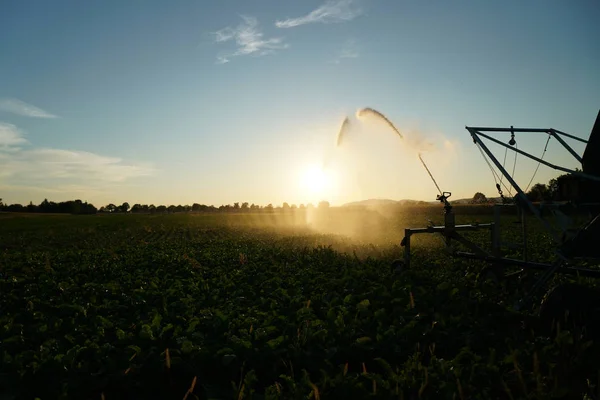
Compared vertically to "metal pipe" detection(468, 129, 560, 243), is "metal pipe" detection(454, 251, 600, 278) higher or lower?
lower

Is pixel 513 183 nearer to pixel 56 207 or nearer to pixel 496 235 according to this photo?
pixel 496 235

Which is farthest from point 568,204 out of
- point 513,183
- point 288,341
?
point 288,341

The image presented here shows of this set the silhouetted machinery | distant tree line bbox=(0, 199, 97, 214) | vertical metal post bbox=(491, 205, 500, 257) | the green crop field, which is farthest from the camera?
distant tree line bbox=(0, 199, 97, 214)

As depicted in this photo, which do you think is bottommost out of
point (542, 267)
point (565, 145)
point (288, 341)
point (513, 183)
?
point (288, 341)

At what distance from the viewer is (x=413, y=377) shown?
495cm

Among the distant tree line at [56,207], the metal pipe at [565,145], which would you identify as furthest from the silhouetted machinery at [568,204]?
the distant tree line at [56,207]

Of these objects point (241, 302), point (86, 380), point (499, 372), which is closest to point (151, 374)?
point (86, 380)

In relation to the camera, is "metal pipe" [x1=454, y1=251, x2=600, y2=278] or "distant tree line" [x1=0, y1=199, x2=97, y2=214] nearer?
"metal pipe" [x1=454, y1=251, x2=600, y2=278]

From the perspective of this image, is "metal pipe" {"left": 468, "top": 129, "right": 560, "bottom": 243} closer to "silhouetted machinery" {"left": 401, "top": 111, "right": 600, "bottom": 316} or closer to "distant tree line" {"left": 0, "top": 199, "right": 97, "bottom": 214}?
"silhouetted machinery" {"left": 401, "top": 111, "right": 600, "bottom": 316}

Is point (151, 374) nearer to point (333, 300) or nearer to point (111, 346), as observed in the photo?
point (111, 346)

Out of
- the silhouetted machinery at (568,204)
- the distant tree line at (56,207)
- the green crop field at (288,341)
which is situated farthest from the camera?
the distant tree line at (56,207)

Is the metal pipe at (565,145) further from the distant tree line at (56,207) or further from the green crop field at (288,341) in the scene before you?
the distant tree line at (56,207)

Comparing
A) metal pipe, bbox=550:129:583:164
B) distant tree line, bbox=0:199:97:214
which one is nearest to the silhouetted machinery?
metal pipe, bbox=550:129:583:164

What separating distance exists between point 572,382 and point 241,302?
616cm
